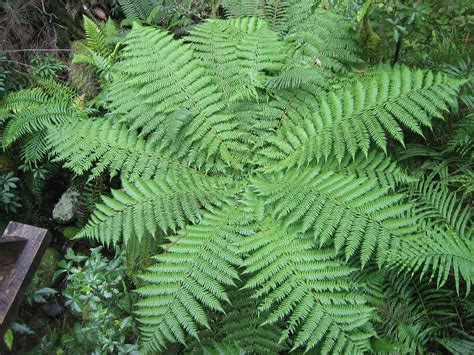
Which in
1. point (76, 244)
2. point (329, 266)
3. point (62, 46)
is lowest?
point (76, 244)

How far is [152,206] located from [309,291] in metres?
1.21

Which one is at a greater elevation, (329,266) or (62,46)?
(62,46)

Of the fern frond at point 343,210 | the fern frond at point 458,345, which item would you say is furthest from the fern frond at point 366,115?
the fern frond at point 458,345

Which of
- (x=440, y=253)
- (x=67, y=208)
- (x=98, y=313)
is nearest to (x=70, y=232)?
(x=67, y=208)

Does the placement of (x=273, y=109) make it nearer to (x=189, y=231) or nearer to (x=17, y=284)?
(x=189, y=231)

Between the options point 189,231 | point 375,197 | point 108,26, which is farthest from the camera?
point 108,26

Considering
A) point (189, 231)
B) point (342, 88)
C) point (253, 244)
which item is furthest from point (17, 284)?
point (342, 88)

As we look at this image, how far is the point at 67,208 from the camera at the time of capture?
166 inches

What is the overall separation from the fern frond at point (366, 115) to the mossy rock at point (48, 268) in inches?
81.2

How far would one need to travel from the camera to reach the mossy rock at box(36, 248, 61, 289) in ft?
12.5

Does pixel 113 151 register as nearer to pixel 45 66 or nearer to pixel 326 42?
pixel 45 66

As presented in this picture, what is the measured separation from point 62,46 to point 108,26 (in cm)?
79

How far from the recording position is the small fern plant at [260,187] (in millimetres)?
2750

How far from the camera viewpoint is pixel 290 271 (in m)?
2.82
